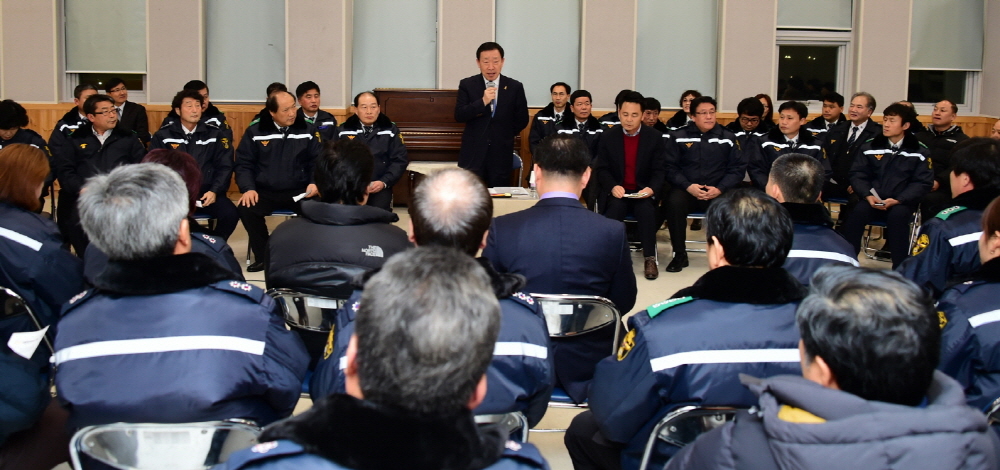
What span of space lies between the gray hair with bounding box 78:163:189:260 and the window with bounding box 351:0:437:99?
22.8 ft

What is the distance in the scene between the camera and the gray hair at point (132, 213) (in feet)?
5.52

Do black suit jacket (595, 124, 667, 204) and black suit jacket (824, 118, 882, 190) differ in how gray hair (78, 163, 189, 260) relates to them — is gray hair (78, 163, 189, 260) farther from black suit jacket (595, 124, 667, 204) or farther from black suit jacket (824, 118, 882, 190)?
black suit jacket (824, 118, 882, 190)

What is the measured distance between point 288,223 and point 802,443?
2.07 m

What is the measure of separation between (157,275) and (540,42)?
7352 mm

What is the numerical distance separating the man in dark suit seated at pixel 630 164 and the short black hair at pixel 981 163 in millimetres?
2235

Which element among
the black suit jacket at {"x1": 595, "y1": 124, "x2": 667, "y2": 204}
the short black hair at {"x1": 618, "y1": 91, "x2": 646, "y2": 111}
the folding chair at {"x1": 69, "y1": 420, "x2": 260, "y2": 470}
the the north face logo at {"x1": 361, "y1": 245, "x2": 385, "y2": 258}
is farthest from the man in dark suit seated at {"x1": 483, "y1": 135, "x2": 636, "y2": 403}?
the short black hair at {"x1": 618, "y1": 91, "x2": 646, "y2": 111}

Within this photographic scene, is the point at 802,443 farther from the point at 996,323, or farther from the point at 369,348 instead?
the point at 996,323

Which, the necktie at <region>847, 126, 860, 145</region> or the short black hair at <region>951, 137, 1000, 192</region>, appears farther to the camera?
Answer: the necktie at <region>847, 126, 860, 145</region>

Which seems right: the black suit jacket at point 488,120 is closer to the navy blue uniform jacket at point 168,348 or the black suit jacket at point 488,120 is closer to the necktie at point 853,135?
the necktie at point 853,135

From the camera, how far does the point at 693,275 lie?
18.2 feet

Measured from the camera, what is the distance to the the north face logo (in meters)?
2.64

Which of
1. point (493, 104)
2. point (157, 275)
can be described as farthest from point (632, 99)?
point (157, 275)

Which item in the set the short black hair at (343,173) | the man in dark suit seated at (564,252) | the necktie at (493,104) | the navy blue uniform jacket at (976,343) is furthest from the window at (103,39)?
the navy blue uniform jacket at (976,343)

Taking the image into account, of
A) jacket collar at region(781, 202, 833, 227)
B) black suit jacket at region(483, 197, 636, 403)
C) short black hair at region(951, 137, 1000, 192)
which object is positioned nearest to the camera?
black suit jacket at region(483, 197, 636, 403)
